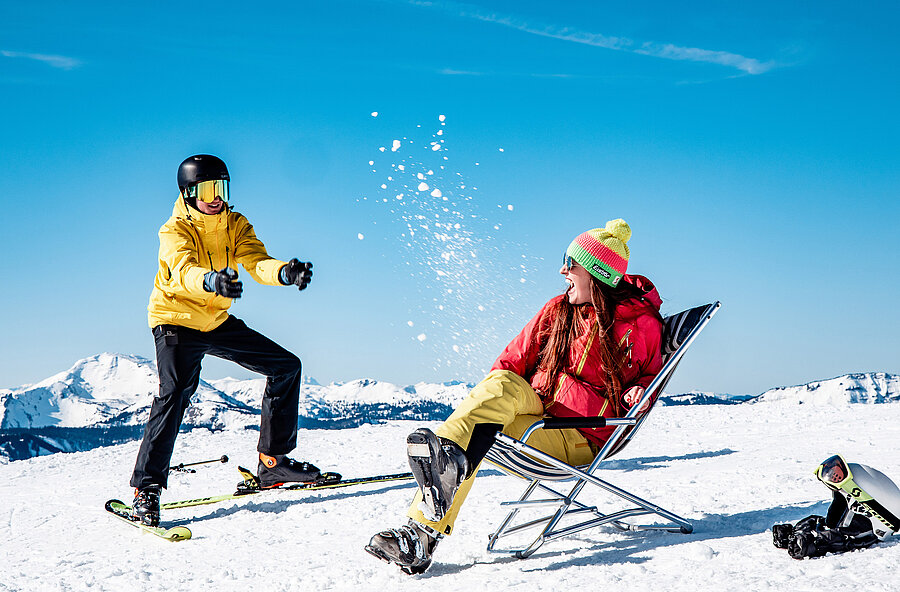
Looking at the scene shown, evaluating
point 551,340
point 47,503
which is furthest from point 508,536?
point 47,503

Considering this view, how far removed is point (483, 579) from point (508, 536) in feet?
2.48

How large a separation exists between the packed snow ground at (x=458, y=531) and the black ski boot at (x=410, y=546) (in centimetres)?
8

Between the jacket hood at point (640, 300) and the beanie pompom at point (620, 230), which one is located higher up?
the beanie pompom at point (620, 230)

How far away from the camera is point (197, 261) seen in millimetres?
4664

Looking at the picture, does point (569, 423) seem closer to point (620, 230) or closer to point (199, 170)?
point (620, 230)

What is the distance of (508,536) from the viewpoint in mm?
3695

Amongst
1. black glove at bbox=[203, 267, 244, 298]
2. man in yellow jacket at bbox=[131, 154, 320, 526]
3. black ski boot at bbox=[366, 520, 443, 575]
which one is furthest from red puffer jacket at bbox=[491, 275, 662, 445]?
man in yellow jacket at bbox=[131, 154, 320, 526]

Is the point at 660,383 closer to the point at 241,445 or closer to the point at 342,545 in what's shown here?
the point at 342,545

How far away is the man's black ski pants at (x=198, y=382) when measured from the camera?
15.4ft

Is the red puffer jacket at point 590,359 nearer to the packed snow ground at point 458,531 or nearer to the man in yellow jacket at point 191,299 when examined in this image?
the packed snow ground at point 458,531

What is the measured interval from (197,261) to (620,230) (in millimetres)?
2635

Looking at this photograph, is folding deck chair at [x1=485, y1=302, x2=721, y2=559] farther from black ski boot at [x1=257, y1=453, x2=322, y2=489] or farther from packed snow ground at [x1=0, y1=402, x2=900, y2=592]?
black ski boot at [x1=257, y1=453, x2=322, y2=489]

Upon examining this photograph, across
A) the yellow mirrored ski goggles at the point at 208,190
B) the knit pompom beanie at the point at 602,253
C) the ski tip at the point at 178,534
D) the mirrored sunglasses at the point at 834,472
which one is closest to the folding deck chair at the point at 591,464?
the knit pompom beanie at the point at 602,253

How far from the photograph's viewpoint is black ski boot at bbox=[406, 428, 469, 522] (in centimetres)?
290
